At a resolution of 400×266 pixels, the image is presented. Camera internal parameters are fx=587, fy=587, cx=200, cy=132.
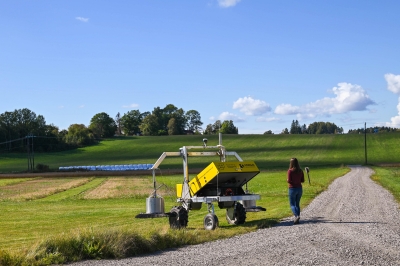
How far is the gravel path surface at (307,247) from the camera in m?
11.1

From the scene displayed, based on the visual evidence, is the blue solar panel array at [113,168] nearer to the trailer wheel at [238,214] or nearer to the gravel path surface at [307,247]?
the trailer wheel at [238,214]

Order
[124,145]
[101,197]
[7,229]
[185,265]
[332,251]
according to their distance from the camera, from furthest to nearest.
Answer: [124,145] < [101,197] < [7,229] < [332,251] < [185,265]

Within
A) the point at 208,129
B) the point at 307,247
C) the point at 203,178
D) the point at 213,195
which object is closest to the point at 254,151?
the point at 208,129

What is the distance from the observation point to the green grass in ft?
318

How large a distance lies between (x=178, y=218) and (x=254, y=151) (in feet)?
318

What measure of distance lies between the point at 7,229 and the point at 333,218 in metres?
11.5

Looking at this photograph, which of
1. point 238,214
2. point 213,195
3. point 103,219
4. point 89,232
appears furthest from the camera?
point 103,219

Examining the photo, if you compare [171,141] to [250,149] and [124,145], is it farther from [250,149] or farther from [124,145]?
[250,149]

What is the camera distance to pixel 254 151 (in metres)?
112

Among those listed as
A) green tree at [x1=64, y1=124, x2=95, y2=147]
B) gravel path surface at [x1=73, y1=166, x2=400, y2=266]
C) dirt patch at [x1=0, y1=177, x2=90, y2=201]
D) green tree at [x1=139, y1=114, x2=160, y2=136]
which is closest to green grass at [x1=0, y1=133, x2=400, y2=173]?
green tree at [x1=64, y1=124, x2=95, y2=147]

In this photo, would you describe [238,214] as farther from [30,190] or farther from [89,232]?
[30,190]

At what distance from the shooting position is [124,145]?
13525 centimetres

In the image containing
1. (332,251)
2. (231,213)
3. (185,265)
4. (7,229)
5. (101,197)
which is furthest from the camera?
(101,197)

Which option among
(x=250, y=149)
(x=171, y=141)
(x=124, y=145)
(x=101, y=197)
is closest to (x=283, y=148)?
(x=250, y=149)
